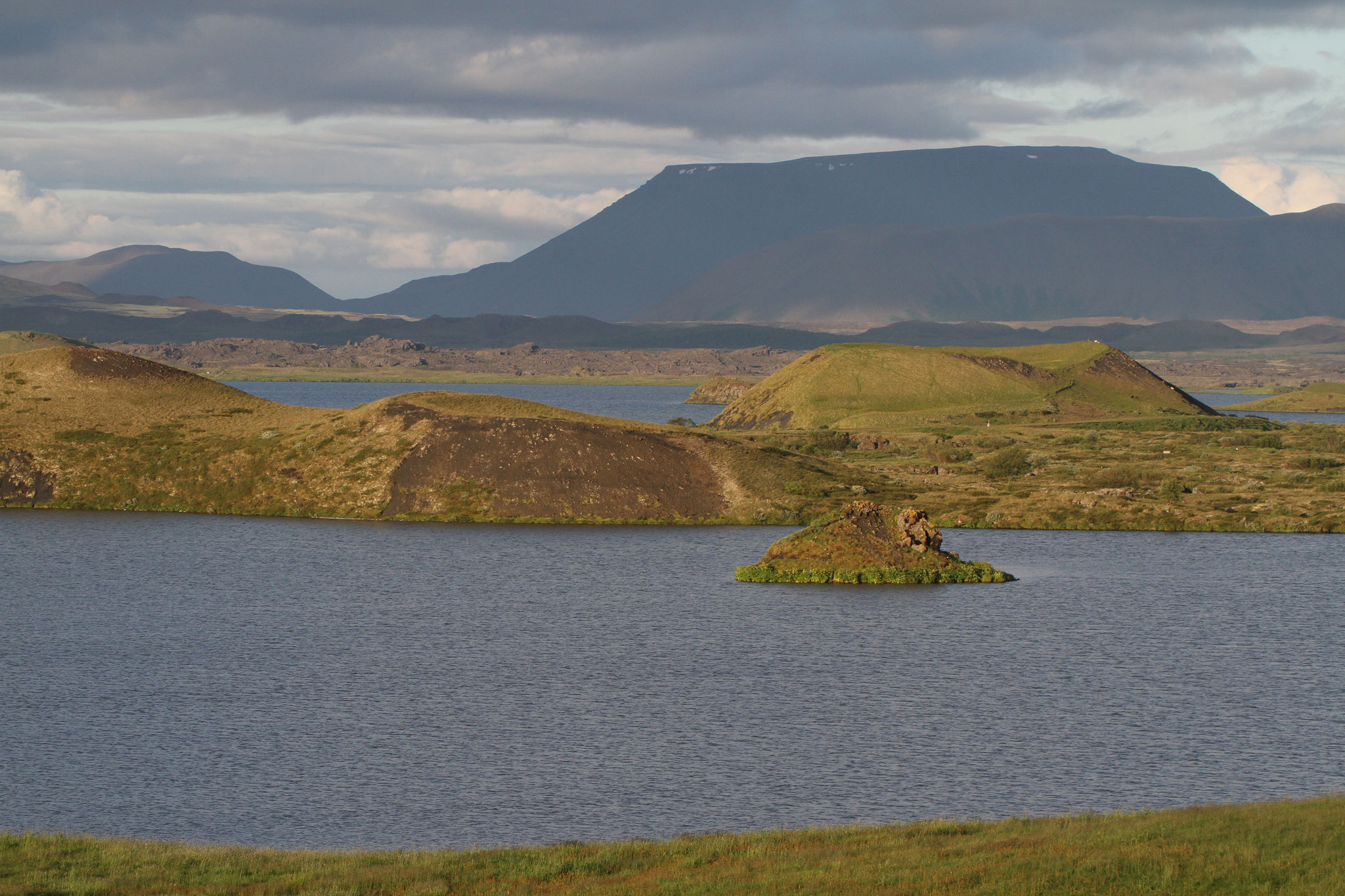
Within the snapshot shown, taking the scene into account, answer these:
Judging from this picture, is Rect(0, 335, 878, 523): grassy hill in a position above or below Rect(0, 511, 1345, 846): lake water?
above

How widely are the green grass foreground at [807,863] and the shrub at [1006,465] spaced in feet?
279

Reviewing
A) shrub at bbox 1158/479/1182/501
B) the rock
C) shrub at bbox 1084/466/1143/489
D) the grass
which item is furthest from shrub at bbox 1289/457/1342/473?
the rock

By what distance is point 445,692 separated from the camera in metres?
43.3

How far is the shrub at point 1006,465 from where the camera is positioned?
113 m

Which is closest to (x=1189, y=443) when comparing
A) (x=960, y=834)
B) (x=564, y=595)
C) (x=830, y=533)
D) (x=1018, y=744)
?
(x=830, y=533)

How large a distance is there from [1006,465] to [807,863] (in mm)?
91922

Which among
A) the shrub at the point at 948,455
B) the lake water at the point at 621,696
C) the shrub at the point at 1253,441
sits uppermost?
the shrub at the point at 1253,441

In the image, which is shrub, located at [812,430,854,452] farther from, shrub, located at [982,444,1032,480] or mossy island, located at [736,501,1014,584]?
mossy island, located at [736,501,1014,584]

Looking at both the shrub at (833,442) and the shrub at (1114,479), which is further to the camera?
the shrub at (833,442)

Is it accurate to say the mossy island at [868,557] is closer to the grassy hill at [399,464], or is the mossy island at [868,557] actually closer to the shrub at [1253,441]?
the grassy hill at [399,464]

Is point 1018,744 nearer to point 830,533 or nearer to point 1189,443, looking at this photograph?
point 830,533

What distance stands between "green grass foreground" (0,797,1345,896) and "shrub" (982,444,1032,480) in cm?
8500

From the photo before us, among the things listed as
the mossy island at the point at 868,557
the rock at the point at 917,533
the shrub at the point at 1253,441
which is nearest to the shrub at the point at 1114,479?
the shrub at the point at 1253,441

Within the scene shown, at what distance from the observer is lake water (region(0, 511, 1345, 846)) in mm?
32656
